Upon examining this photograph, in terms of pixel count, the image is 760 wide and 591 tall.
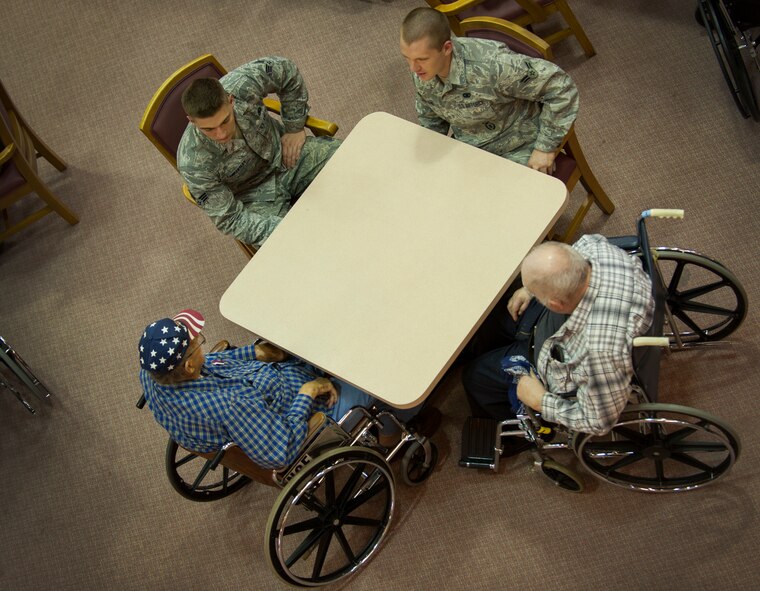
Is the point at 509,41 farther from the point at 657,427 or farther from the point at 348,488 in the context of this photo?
the point at 348,488

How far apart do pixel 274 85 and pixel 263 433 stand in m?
1.27

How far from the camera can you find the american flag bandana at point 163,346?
2.18m

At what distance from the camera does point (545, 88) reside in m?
2.43

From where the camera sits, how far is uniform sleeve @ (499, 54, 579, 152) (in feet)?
7.88

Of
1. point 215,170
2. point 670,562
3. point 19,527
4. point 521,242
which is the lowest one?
point 670,562

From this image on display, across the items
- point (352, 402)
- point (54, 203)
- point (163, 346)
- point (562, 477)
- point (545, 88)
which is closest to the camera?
point (163, 346)

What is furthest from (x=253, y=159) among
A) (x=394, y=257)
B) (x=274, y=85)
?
(x=394, y=257)

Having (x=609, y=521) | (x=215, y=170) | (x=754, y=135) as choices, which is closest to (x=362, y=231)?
(x=215, y=170)

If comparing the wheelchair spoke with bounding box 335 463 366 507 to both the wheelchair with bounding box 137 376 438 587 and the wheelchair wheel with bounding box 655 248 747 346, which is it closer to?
the wheelchair with bounding box 137 376 438 587

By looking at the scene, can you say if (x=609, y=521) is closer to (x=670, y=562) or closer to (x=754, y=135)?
(x=670, y=562)

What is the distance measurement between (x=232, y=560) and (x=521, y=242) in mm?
1734

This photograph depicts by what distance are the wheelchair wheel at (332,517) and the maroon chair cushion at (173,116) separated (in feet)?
4.19

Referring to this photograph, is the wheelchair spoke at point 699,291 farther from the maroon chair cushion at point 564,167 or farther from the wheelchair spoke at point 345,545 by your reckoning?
the wheelchair spoke at point 345,545

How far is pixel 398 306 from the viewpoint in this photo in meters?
2.30
